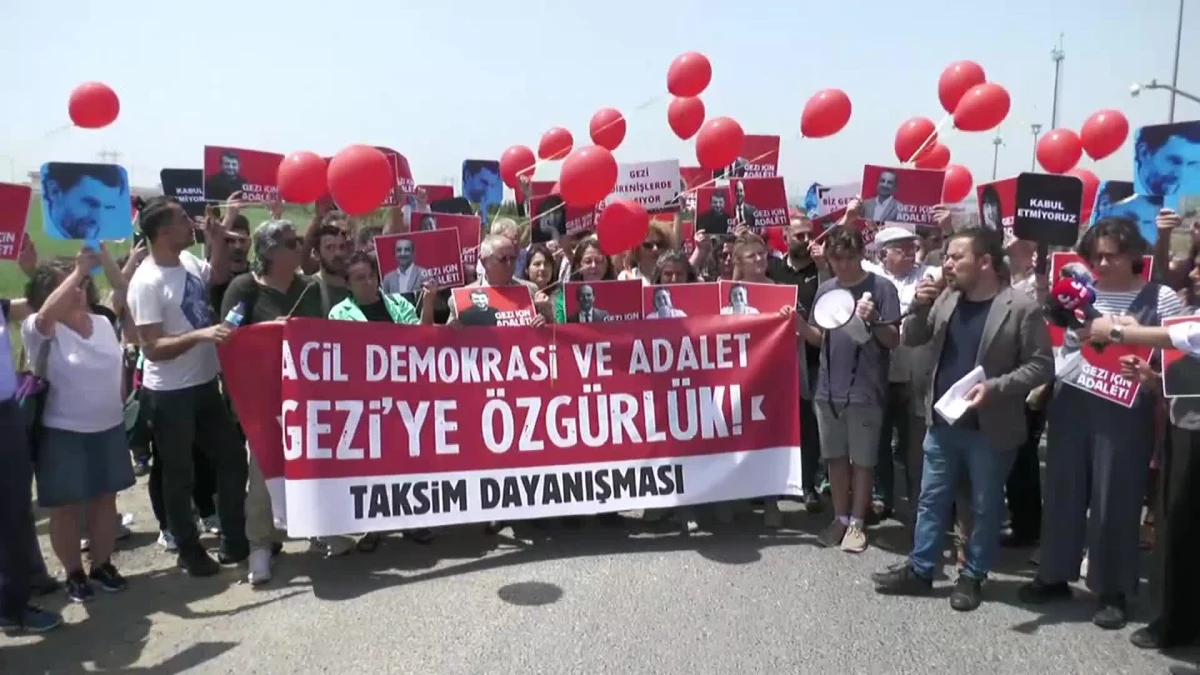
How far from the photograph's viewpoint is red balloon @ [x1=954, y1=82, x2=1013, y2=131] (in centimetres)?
698

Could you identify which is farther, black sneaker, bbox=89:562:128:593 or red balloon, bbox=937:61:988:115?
red balloon, bbox=937:61:988:115

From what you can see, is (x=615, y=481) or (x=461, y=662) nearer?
(x=461, y=662)

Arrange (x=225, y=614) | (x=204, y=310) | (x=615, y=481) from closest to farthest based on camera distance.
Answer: (x=225, y=614)
(x=204, y=310)
(x=615, y=481)

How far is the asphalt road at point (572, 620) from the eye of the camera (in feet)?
12.9

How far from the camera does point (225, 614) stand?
4.51 m

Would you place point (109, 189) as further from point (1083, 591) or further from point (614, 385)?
point (1083, 591)

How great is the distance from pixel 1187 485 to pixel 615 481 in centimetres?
295

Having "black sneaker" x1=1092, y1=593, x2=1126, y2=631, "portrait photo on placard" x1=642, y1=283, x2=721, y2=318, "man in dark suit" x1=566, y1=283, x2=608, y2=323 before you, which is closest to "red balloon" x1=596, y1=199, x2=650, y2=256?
"portrait photo on placard" x1=642, y1=283, x2=721, y2=318

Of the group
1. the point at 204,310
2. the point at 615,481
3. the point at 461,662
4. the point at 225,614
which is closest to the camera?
the point at 461,662

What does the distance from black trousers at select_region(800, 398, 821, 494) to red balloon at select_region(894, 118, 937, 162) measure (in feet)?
13.0

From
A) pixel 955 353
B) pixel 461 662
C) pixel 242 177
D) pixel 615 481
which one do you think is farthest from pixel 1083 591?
pixel 242 177

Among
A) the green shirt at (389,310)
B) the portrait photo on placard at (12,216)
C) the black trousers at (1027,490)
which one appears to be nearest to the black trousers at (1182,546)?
the black trousers at (1027,490)

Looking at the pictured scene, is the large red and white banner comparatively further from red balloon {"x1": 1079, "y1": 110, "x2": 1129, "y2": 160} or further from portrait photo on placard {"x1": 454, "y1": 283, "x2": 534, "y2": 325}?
red balloon {"x1": 1079, "y1": 110, "x2": 1129, "y2": 160}

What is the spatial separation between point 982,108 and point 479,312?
14.8 ft
